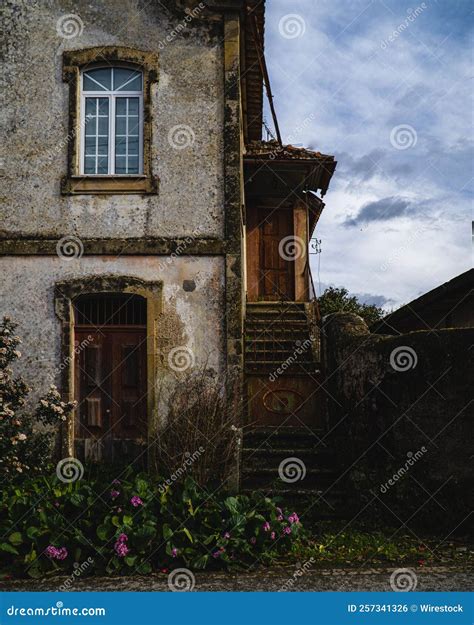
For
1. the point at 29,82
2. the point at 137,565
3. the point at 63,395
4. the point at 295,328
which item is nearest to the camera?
the point at 137,565

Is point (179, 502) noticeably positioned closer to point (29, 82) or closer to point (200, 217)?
point (200, 217)

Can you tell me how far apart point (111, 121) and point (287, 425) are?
5.57 m

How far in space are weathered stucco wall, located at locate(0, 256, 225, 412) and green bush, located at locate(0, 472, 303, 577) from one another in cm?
210

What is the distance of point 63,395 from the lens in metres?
9.32

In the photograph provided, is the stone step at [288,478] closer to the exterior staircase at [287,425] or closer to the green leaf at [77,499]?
the exterior staircase at [287,425]

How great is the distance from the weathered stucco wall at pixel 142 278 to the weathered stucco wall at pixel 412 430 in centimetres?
218

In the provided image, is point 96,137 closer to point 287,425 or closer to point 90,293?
point 90,293

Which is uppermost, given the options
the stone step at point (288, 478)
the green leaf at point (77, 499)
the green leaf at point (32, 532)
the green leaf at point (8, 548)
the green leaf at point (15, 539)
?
the green leaf at point (77, 499)

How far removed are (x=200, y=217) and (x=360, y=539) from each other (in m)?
5.00

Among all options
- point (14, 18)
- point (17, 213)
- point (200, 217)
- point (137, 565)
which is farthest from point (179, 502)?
point (14, 18)

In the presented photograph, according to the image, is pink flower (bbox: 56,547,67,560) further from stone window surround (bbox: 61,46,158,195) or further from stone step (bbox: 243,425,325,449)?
stone window surround (bbox: 61,46,158,195)

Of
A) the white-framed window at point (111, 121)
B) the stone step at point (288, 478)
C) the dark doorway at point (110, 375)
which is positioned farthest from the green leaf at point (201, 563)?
the white-framed window at point (111, 121)

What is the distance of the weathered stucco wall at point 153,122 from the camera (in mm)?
9672

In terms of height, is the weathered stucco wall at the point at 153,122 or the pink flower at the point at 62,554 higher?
the weathered stucco wall at the point at 153,122
